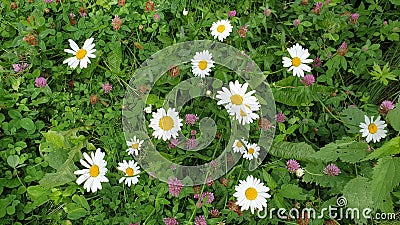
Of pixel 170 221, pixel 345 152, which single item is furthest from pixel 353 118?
pixel 170 221

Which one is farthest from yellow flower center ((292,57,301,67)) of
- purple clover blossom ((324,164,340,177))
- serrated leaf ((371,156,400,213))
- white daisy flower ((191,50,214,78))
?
serrated leaf ((371,156,400,213))

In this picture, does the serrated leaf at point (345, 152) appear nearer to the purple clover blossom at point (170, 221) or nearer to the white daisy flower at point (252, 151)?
the white daisy flower at point (252, 151)

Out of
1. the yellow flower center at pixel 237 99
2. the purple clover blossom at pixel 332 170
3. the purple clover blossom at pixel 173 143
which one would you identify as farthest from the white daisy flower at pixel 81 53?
the purple clover blossom at pixel 332 170

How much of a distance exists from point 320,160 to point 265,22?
2.17 ft

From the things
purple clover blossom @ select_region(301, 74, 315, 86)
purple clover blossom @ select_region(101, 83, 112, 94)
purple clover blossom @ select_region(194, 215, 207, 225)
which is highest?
purple clover blossom @ select_region(301, 74, 315, 86)

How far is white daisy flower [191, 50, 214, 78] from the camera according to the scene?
1980 millimetres

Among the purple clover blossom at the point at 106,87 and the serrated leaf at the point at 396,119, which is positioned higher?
the purple clover blossom at the point at 106,87

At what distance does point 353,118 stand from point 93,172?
1067mm

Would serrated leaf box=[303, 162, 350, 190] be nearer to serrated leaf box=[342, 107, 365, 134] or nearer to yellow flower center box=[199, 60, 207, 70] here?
serrated leaf box=[342, 107, 365, 134]

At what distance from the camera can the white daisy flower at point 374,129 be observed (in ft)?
6.20

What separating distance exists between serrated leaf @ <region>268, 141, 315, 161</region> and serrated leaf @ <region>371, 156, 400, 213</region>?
0.30 m

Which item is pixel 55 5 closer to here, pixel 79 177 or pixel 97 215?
pixel 79 177

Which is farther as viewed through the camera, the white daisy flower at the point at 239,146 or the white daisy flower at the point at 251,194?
the white daisy flower at the point at 239,146

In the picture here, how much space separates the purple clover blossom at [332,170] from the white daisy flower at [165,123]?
0.60 metres
